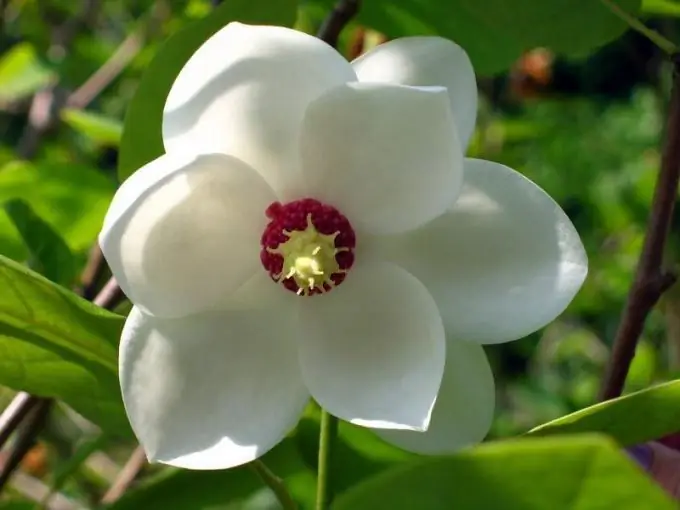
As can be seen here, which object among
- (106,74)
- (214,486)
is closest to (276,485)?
(214,486)

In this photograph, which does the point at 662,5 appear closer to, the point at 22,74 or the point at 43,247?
the point at 43,247

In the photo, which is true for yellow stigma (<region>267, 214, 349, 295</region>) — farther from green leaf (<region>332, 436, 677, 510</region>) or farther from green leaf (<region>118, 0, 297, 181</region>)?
green leaf (<region>332, 436, 677, 510</region>)

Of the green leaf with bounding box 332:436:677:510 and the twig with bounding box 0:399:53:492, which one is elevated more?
the green leaf with bounding box 332:436:677:510

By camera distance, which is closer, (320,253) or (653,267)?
(320,253)

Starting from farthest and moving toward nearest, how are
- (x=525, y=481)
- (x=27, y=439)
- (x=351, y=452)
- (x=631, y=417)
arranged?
1. (x=27, y=439)
2. (x=351, y=452)
3. (x=631, y=417)
4. (x=525, y=481)

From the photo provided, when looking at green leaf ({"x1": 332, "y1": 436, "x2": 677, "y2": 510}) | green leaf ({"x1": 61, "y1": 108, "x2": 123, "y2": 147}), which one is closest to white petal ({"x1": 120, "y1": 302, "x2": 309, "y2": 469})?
green leaf ({"x1": 332, "y1": 436, "x2": 677, "y2": 510})

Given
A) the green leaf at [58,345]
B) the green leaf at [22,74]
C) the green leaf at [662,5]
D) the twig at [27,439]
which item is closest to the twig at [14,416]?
the twig at [27,439]

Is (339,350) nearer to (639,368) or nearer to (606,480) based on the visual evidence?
(606,480)
